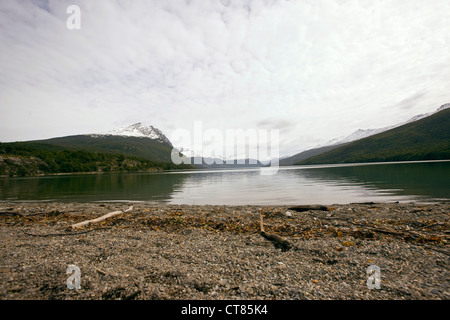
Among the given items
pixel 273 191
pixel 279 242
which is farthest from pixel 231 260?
pixel 273 191

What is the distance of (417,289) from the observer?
632 cm

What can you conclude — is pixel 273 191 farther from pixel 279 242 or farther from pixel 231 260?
pixel 231 260

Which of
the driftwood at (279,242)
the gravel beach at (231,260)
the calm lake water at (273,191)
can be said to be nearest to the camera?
the gravel beach at (231,260)

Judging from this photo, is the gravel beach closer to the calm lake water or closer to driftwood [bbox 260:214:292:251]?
driftwood [bbox 260:214:292:251]

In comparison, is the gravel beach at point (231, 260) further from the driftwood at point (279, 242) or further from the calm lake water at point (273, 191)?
the calm lake water at point (273, 191)

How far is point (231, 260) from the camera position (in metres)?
8.74

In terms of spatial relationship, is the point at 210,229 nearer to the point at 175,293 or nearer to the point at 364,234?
the point at 175,293

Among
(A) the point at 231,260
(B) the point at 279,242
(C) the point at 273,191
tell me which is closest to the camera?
(A) the point at 231,260

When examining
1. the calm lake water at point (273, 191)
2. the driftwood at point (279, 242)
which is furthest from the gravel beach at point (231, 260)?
the calm lake water at point (273, 191)

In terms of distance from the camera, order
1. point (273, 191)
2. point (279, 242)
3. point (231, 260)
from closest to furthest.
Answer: point (231, 260), point (279, 242), point (273, 191)

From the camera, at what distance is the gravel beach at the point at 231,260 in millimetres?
6441

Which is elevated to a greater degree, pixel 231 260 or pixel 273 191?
pixel 231 260
